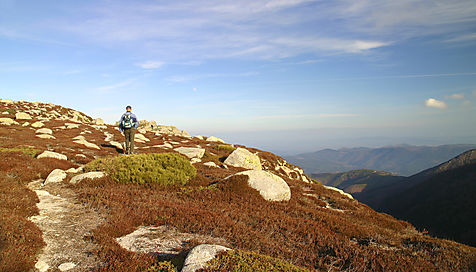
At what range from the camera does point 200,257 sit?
4391 mm

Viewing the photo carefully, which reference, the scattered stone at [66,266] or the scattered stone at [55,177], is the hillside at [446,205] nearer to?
the scattered stone at [66,266]

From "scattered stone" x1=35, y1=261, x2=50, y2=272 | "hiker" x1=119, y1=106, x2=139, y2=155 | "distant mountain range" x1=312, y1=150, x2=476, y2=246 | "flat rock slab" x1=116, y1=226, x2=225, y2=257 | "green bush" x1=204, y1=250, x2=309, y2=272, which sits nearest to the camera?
"green bush" x1=204, y1=250, x2=309, y2=272

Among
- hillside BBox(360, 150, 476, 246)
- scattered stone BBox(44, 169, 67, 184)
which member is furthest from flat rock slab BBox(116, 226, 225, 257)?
hillside BBox(360, 150, 476, 246)

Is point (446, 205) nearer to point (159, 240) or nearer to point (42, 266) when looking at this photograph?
point (159, 240)

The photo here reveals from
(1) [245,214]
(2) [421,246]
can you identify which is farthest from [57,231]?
(2) [421,246]

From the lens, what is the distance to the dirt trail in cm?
461

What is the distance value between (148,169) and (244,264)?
9.49 m

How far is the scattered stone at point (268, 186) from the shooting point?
11.7 metres

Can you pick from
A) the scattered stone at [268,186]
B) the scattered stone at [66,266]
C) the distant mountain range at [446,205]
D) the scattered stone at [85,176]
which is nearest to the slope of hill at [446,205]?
the distant mountain range at [446,205]

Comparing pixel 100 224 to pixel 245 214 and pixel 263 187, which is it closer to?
pixel 245 214

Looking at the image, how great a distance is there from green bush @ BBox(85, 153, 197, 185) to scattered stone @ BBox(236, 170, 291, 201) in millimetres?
3794

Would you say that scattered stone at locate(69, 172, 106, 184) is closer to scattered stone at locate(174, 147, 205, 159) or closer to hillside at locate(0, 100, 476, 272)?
hillside at locate(0, 100, 476, 272)

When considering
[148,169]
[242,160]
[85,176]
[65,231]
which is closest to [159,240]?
[65,231]

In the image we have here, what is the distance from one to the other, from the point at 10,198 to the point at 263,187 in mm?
9790
